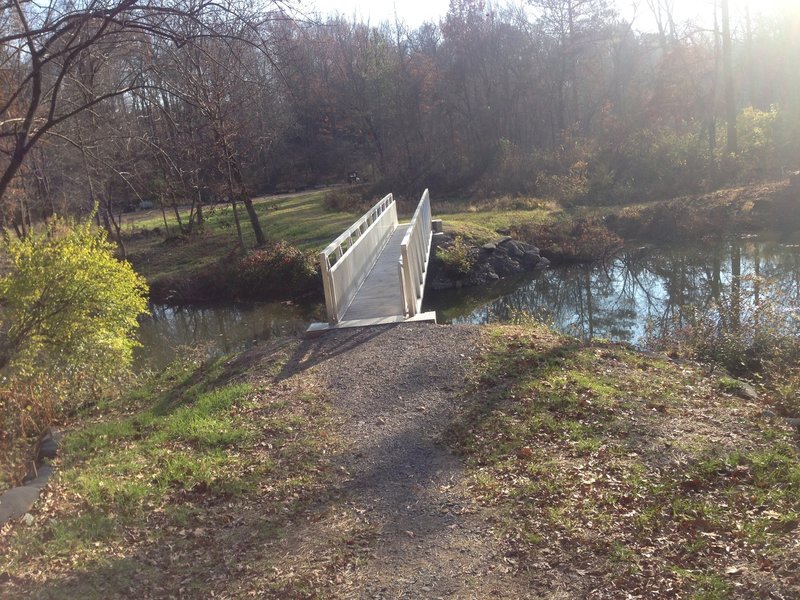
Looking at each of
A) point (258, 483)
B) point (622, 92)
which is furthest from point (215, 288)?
point (622, 92)

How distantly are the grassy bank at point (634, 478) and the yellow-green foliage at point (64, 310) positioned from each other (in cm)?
485

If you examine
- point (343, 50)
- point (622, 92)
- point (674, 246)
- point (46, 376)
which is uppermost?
point (343, 50)

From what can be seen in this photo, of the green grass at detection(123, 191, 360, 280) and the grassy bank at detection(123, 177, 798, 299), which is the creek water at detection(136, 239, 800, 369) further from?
the green grass at detection(123, 191, 360, 280)

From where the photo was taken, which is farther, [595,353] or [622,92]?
[622,92]

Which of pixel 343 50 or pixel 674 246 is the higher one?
pixel 343 50

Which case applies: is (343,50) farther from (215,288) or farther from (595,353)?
(595,353)

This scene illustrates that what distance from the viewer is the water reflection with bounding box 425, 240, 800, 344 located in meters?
15.5

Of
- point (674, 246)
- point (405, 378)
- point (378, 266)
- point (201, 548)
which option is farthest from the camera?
point (674, 246)

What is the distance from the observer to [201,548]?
4.80 m

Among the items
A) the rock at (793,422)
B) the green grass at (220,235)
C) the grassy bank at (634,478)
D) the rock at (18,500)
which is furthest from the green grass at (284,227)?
the rock at (18,500)

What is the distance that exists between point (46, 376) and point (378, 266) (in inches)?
324

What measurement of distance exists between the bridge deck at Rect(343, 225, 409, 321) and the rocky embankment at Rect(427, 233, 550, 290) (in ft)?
17.0

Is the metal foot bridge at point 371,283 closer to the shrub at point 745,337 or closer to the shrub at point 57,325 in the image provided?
the shrub at point 57,325

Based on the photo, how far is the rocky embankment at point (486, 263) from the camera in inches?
856
